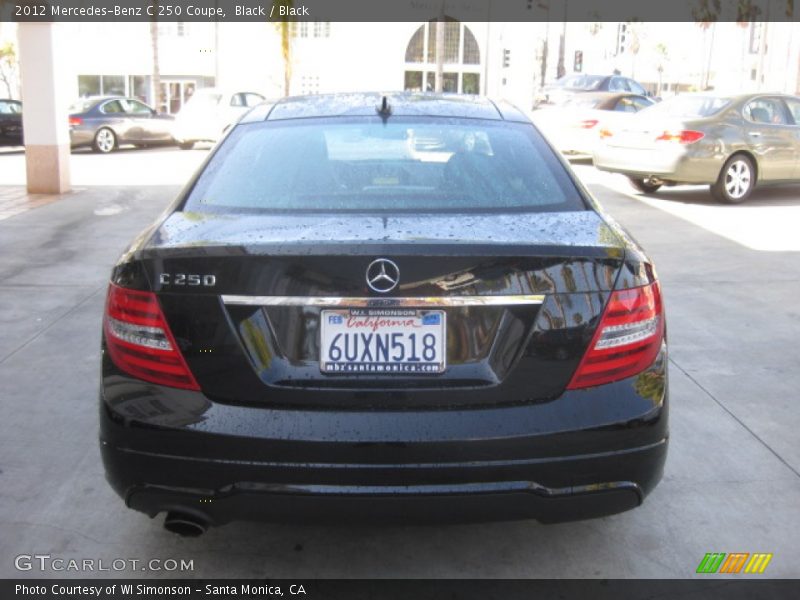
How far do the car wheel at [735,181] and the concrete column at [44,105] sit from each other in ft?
30.0

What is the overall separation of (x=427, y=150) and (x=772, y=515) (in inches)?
77.0

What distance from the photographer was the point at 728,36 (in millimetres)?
93938

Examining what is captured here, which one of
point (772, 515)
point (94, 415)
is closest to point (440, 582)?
point (772, 515)

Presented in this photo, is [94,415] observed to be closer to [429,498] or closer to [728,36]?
[429,498]

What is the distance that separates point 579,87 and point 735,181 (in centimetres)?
653

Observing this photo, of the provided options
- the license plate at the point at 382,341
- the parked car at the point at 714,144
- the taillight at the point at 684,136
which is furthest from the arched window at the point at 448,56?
the license plate at the point at 382,341

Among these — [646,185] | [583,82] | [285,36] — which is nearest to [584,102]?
[583,82]

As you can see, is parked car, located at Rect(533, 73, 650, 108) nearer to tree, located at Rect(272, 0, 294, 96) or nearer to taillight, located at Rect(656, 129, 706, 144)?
taillight, located at Rect(656, 129, 706, 144)

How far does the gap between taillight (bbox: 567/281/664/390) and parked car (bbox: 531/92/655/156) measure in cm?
1393

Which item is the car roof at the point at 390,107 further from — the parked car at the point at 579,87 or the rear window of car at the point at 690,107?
the parked car at the point at 579,87

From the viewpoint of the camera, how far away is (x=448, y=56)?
51469 millimetres
